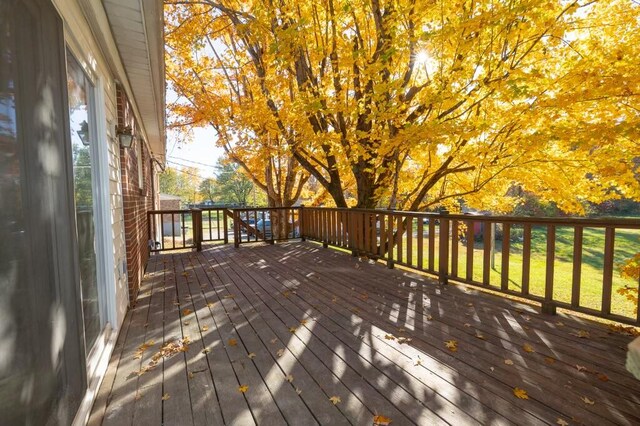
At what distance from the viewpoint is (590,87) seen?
3906 millimetres

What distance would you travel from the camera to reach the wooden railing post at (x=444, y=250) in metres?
4.24

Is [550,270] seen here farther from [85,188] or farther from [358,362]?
[85,188]

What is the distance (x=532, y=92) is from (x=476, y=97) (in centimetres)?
95

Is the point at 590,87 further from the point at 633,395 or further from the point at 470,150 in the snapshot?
the point at 633,395

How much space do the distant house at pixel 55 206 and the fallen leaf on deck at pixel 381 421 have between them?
142 cm

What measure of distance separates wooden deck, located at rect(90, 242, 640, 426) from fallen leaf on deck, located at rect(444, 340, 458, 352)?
0.10 ft

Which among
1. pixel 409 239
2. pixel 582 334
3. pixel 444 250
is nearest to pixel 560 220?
pixel 582 334

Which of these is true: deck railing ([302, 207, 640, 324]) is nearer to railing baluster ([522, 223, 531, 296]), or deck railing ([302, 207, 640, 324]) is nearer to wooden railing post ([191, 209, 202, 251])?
railing baluster ([522, 223, 531, 296])

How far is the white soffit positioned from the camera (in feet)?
8.22

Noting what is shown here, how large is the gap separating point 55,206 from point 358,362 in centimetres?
197

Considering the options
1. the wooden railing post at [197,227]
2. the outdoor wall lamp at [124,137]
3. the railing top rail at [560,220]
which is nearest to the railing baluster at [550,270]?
the railing top rail at [560,220]

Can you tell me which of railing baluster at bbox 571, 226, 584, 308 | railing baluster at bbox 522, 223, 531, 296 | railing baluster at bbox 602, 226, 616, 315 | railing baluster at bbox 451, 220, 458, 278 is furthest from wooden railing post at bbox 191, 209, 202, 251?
railing baluster at bbox 602, 226, 616, 315

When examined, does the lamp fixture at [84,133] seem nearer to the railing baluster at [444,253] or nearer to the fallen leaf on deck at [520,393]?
the fallen leaf on deck at [520,393]

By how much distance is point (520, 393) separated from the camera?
1930mm
